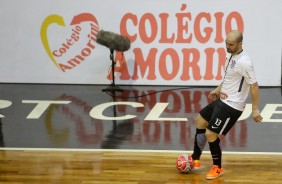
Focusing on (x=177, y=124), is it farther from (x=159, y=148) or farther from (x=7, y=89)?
(x=7, y=89)

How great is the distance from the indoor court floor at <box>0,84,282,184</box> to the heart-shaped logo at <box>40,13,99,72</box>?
514mm

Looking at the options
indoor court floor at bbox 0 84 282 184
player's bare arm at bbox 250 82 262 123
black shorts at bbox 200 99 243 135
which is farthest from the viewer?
indoor court floor at bbox 0 84 282 184

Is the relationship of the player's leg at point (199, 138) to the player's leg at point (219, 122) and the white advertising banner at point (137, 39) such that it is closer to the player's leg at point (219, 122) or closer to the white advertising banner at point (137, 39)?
the player's leg at point (219, 122)

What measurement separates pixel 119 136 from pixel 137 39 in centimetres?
336

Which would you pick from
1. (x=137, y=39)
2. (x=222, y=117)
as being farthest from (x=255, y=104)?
(x=137, y=39)

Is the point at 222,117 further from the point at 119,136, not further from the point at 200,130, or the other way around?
the point at 119,136

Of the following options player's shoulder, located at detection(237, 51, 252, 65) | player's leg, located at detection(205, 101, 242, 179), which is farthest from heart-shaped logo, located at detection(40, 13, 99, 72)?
player's shoulder, located at detection(237, 51, 252, 65)

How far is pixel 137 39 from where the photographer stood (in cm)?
1122

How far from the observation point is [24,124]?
29.4 feet

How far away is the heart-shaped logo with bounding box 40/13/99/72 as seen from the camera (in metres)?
11.3

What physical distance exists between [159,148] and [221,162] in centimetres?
101

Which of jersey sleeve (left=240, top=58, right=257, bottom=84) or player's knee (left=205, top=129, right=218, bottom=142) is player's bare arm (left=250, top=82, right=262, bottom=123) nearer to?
jersey sleeve (left=240, top=58, right=257, bottom=84)

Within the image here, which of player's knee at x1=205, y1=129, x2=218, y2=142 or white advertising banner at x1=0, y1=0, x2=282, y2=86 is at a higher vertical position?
white advertising banner at x1=0, y1=0, x2=282, y2=86

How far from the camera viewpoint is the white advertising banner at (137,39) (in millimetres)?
10906
